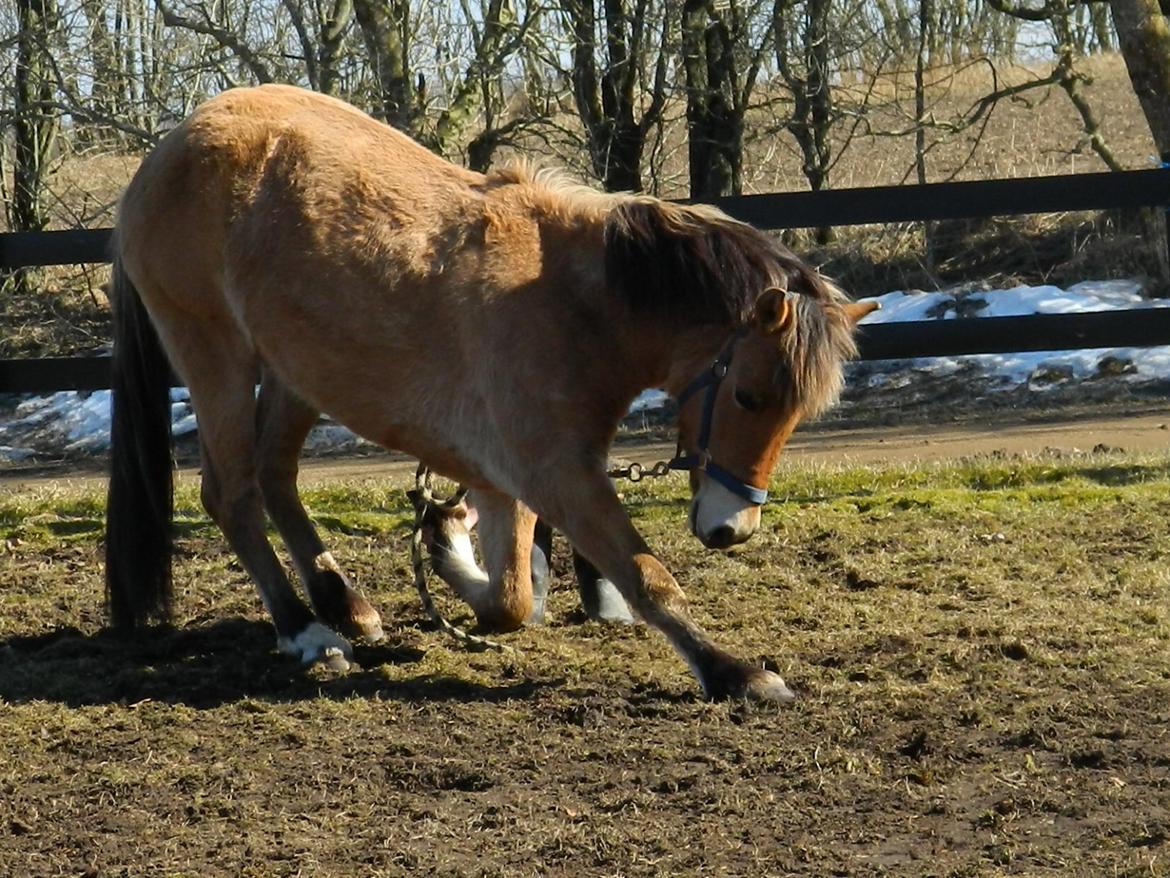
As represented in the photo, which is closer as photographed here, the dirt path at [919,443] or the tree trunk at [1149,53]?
the dirt path at [919,443]

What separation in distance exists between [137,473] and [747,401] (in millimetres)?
2552

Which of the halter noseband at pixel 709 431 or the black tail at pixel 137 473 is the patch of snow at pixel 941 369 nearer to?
the black tail at pixel 137 473

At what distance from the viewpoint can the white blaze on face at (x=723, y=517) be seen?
4387 millimetres

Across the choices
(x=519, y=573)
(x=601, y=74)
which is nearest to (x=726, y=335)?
(x=519, y=573)

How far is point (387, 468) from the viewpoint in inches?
424

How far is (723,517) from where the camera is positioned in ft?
14.4

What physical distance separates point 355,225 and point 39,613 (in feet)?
6.68

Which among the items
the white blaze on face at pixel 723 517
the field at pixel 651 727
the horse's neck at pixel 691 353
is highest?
the horse's neck at pixel 691 353

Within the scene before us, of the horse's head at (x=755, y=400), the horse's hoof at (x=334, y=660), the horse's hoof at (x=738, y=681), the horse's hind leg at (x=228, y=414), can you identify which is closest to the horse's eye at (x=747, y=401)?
the horse's head at (x=755, y=400)

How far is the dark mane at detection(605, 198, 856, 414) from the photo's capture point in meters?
4.45

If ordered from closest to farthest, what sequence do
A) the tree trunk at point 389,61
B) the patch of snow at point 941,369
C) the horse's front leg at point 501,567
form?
the horse's front leg at point 501,567
the patch of snow at point 941,369
the tree trunk at point 389,61

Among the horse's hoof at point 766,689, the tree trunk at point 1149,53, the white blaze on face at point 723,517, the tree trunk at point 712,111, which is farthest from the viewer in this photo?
the tree trunk at point 712,111

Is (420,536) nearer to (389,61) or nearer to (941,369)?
(941,369)

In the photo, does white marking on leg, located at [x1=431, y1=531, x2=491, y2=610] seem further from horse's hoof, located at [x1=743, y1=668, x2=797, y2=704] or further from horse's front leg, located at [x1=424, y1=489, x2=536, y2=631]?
horse's hoof, located at [x1=743, y1=668, x2=797, y2=704]
